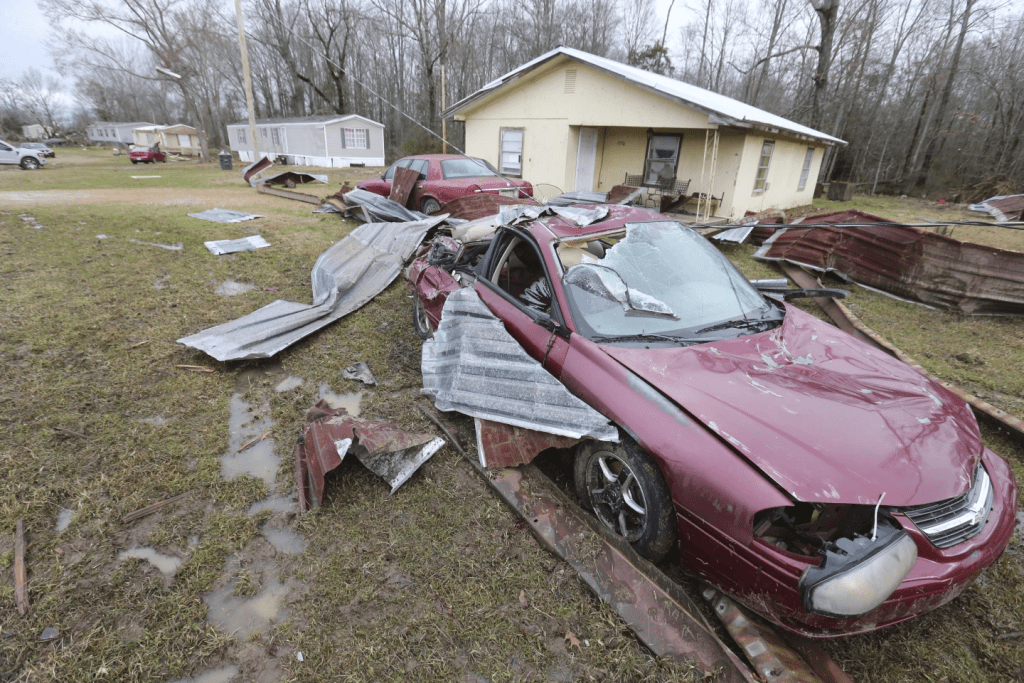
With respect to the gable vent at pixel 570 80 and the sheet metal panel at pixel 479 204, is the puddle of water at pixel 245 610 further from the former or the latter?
the gable vent at pixel 570 80

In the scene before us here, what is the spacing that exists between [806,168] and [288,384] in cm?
1993

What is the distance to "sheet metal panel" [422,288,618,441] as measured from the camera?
2545 millimetres

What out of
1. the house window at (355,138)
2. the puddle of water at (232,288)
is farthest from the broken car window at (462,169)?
the house window at (355,138)

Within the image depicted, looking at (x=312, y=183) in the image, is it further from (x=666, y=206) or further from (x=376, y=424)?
(x=376, y=424)

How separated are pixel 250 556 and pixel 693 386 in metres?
2.45

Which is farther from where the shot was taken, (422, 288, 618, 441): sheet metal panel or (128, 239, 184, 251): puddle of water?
(128, 239, 184, 251): puddle of water

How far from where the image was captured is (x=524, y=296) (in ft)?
11.4

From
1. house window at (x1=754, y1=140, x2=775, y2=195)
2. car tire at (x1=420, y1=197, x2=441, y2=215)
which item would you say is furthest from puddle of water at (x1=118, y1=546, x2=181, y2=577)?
house window at (x1=754, y1=140, x2=775, y2=195)

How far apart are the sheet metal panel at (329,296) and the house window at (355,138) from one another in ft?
73.9

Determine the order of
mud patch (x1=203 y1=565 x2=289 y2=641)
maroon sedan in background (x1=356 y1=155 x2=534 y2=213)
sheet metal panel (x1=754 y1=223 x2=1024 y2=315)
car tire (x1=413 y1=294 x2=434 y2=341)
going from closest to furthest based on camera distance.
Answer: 1. mud patch (x1=203 y1=565 x2=289 y2=641)
2. car tire (x1=413 y1=294 x2=434 y2=341)
3. sheet metal panel (x1=754 y1=223 x2=1024 y2=315)
4. maroon sedan in background (x1=356 y1=155 x2=534 y2=213)

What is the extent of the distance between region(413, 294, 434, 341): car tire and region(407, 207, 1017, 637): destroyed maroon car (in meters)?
1.60

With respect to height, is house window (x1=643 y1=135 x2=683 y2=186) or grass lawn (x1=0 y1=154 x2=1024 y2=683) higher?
house window (x1=643 y1=135 x2=683 y2=186)

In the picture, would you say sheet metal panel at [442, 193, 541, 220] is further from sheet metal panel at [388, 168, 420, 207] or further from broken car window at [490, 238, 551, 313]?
broken car window at [490, 238, 551, 313]

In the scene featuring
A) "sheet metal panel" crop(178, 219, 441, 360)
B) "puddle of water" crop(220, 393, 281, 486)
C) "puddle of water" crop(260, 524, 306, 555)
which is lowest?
"puddle of water" crop(260, 524, 306, 555)
